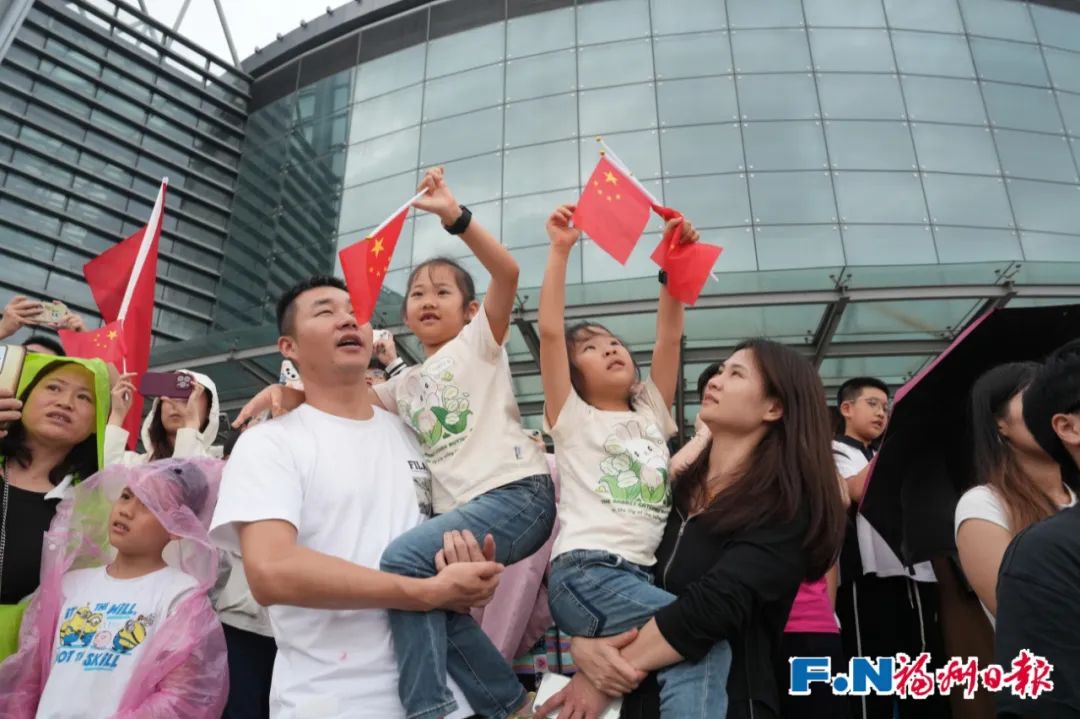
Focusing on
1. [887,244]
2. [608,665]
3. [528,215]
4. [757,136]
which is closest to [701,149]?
[757,136]

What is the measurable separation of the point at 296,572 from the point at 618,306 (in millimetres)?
6789

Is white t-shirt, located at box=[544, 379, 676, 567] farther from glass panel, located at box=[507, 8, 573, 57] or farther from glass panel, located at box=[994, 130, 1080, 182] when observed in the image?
glass panel, located at box=[507, 8, 573, 57]

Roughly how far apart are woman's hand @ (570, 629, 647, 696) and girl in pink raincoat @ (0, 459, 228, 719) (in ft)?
3.85

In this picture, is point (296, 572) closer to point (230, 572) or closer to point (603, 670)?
point (603, 670)

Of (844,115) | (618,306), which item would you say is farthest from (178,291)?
(844,115)

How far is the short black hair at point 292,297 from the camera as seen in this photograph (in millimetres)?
2363

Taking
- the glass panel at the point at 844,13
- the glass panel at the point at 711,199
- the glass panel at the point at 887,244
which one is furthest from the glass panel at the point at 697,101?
the glass panel at the point at 887,244

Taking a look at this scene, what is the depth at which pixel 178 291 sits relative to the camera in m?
15.1

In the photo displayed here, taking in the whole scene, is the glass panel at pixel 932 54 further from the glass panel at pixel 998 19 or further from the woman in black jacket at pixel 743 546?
the woman in black jacket at pixel 743 546

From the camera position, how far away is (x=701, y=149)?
435 inches

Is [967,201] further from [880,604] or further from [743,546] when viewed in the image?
[743,546]

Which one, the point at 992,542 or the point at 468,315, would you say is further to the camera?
the point at 468,315

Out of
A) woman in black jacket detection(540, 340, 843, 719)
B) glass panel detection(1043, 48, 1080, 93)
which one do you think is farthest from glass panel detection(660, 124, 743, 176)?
woman in black jacket detection(540, 340, 843, 719)

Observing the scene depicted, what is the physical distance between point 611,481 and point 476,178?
33.5 ft
